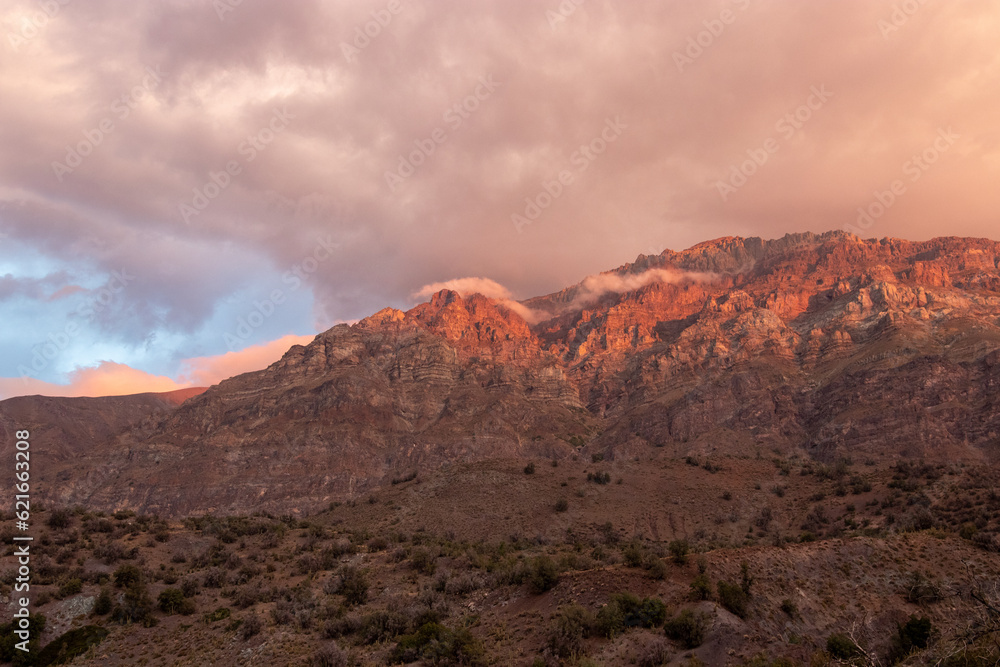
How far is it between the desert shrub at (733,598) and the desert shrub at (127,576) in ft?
106

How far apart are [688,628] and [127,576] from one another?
1237 inches

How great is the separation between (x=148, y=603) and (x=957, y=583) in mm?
43544

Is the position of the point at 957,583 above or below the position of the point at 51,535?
below

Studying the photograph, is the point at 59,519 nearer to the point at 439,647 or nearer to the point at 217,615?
the point at 217,615

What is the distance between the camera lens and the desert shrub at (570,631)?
22.4m

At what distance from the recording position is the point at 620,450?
196 m

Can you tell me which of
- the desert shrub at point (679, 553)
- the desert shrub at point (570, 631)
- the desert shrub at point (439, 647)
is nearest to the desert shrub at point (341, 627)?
the desert shrub at point (439, 647)

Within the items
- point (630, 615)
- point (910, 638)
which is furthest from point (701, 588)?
point (910, 638)

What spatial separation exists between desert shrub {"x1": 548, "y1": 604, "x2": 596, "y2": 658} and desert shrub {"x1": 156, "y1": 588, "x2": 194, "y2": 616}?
21.5 meters

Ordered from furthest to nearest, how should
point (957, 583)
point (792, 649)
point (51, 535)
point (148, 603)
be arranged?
point (51, 535)
point (148, 603)
point (957, 583)
point (792, 649)

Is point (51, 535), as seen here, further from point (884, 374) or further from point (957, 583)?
point (884, 374)

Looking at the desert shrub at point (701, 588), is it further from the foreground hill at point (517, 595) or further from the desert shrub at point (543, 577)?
the desert shrub at point (543, 577)

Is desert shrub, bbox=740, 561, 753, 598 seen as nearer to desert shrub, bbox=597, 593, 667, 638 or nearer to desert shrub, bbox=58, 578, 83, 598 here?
desert shrub, bbox=597, 593, 667, 638

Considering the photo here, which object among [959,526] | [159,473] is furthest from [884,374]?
[159,473]
